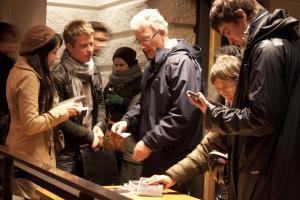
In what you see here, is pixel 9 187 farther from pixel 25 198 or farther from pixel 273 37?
pixel 273 37

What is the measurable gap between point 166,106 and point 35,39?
0.94 meters

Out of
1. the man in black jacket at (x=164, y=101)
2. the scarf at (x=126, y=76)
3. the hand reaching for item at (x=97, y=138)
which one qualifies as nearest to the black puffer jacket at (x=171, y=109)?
the man in black jacket at (x=164, y=101)

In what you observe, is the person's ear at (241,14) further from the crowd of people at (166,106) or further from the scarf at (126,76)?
the scarf at (126,76)

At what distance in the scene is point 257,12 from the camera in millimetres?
2555

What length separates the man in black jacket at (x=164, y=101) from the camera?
3.41 metres

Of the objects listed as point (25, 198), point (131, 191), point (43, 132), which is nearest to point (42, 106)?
point (43, 132)

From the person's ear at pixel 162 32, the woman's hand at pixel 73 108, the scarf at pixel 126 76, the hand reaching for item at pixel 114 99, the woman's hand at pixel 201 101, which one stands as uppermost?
the person's ear at pixel 162 32

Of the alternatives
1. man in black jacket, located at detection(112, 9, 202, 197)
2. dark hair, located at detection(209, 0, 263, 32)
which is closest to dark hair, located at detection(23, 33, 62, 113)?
man in black jacket, located at detection(112, 9, 202, 197)

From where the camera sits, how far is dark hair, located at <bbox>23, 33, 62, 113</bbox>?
3546 mm

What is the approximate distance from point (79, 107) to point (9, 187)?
1091 millimetres

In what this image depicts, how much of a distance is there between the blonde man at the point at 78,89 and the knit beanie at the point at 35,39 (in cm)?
46

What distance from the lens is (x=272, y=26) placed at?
240cm

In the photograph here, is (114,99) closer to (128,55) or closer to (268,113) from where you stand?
(128,55)

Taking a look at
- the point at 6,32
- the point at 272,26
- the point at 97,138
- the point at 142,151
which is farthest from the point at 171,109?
the point at 6,32
